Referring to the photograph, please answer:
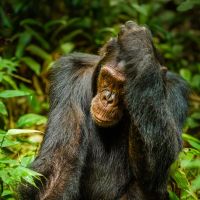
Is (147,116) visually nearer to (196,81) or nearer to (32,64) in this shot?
(196,81)

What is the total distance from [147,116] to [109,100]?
14.9 inches

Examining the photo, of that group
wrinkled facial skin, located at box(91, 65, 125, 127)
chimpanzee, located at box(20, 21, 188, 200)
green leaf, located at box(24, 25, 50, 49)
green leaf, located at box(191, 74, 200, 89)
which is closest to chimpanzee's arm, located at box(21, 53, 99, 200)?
chimpanzee, located at box(20, 21, 188, 200)

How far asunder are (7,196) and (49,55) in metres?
3.11

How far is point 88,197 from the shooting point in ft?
15.5

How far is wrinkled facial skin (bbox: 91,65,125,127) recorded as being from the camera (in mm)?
4453

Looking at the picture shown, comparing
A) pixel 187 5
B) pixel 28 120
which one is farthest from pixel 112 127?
pixel 187 5

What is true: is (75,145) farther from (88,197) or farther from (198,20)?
(198,20)

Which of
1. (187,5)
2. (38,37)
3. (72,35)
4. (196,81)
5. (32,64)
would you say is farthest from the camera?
(72,35)

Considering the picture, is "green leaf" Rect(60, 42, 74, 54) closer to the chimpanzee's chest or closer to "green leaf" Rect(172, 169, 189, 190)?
the chimpanzee's chest

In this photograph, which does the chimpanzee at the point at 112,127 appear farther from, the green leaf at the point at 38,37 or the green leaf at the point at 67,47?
the green leaf at the point at 38,37

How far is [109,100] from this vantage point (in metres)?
4.50

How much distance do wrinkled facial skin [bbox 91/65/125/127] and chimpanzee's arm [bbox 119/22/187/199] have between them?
0.52 ft

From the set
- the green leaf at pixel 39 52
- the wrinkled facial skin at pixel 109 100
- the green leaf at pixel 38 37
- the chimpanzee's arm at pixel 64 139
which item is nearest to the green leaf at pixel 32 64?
the green leaf at pixel 39 52

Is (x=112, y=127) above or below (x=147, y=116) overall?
below
